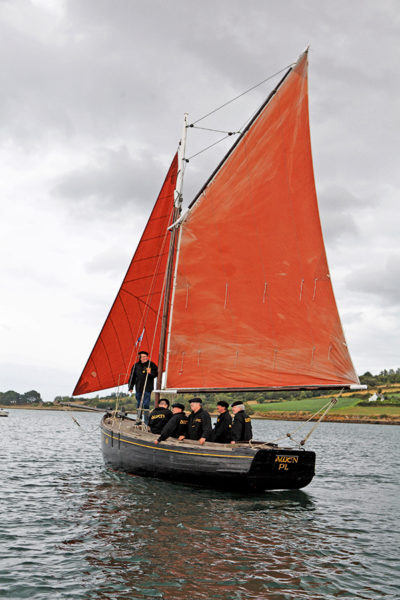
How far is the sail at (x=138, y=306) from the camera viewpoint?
68.3ft

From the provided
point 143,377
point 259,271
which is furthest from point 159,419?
point 259,271

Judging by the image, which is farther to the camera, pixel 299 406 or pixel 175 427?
pixel 299 406

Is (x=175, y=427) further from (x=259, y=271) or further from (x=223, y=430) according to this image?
(x=259, y=271)

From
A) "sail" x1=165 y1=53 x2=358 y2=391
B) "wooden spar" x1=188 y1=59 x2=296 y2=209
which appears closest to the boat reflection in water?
"sail" x1=165 y1=53 x2=358 y2=391

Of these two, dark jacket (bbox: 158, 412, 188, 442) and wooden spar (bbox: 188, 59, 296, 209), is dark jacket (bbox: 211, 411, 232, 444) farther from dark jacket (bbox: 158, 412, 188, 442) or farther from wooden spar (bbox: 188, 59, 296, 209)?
wooden spar (bbox: 188, 59, 296, 209)

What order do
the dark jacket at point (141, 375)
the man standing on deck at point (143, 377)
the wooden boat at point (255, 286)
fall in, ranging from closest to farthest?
the wooden boat at point (255, 286)
the man standing on deck at point (143, 377)
the dark jacket at point (141, 375)

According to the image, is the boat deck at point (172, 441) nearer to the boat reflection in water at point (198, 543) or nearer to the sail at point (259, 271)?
the boat reflection in water at point (198, 543)

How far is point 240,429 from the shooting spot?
15.6m

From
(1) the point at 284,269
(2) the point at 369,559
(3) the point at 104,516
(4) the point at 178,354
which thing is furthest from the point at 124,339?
(2) the point at 369,559

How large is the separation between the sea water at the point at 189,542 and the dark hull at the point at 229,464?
48 cm

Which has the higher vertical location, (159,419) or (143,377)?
(143,377)

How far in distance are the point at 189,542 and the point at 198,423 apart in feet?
19.9

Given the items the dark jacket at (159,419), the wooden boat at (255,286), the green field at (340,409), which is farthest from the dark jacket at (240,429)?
the green field at (340,409)

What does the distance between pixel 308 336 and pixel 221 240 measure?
4.41m
